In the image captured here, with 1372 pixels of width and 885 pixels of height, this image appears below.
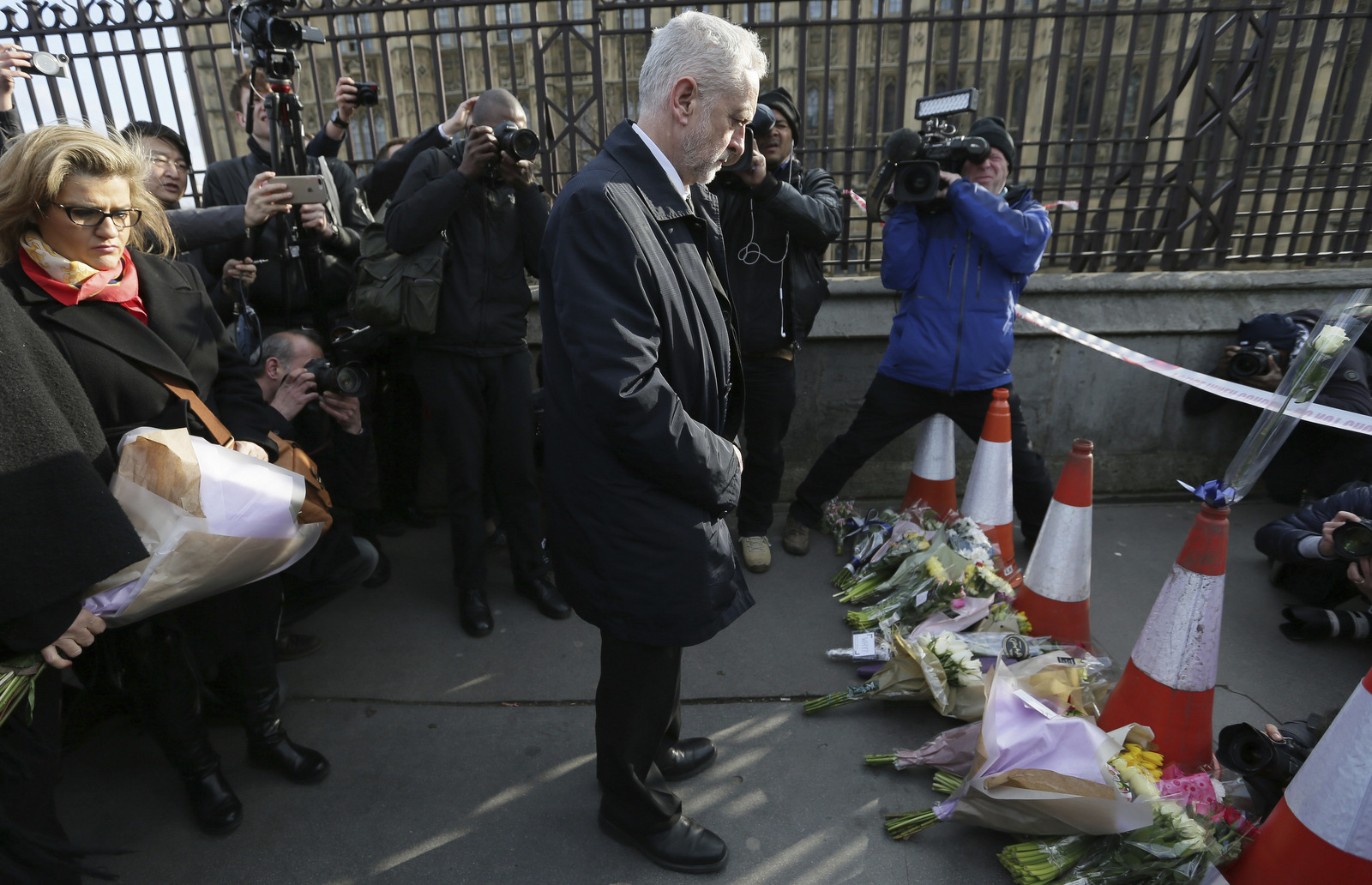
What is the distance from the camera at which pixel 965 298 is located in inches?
139

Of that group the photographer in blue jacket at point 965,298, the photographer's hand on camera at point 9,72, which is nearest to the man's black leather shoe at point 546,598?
the photographer in blue jacket at point 965,298

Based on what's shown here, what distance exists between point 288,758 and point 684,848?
52.8 inches

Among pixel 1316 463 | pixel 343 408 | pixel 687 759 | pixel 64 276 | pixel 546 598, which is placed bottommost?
pixel 546 598

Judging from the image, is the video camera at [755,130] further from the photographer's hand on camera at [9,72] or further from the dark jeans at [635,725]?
the photographer's hand on camera at [9,72]

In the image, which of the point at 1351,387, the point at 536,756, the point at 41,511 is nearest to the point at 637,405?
the point at 41,511

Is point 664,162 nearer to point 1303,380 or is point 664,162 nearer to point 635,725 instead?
point 635,725

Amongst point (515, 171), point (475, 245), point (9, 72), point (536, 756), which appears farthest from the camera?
point (475, 245)

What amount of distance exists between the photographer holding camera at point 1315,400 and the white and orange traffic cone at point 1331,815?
2.21 metres

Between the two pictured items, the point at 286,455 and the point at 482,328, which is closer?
the point at 286,455

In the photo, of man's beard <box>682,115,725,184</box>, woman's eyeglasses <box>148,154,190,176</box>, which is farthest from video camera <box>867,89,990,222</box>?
woman's eyeglasses <box>148,154,190,176</box>

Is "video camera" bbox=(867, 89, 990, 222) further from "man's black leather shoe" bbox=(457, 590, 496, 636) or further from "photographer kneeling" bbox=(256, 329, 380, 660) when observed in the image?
"man's black leather shoe" bbox=(457, 590, 496, 636)

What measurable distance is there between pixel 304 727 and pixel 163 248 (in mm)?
1689

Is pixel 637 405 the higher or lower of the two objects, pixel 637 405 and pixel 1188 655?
the higher

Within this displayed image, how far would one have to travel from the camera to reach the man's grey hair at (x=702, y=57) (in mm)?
1657
